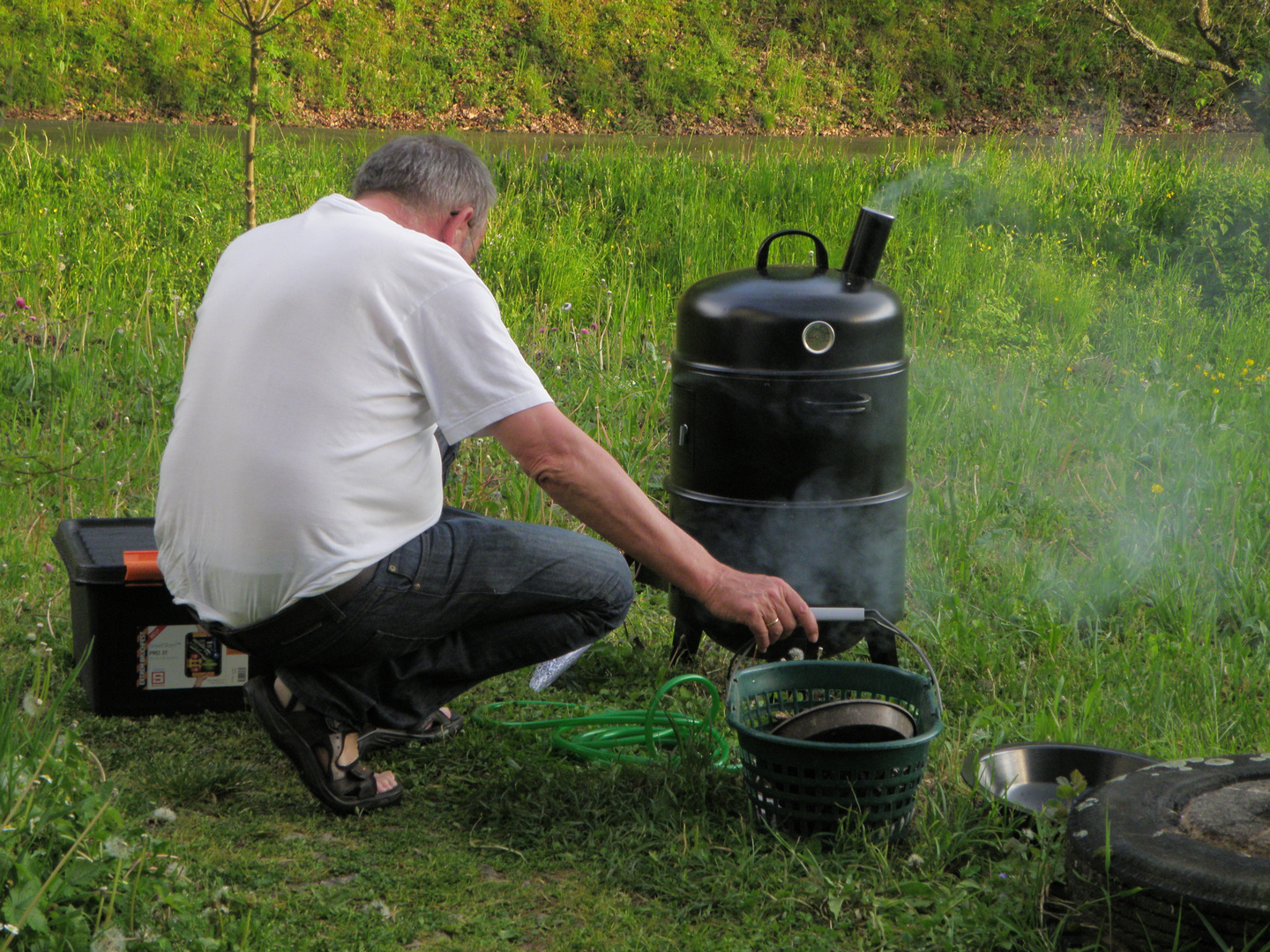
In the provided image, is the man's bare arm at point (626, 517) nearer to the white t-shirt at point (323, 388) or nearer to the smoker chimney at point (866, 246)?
the white t-shirt at point (323, 388)

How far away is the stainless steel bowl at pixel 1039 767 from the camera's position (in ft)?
8.67

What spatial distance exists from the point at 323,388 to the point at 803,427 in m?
1.29

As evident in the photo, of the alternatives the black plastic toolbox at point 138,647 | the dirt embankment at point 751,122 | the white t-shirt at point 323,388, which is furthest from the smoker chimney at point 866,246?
the dirt embankment at point 751,122

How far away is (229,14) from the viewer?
4688 mm

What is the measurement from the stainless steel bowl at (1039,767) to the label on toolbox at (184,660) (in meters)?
1.90

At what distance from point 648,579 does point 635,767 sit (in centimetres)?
111

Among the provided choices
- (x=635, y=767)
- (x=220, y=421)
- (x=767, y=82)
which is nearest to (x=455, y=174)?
(x=220, y=421)

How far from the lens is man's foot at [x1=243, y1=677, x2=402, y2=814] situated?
266 cm

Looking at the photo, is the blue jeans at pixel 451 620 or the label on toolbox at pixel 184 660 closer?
the blue jeans at pixel 451 620

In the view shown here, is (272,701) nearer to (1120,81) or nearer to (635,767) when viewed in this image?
(635,767)

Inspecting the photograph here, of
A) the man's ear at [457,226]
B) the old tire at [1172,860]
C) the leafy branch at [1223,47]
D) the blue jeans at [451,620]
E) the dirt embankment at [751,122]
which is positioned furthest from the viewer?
the dirt embankment at [751,122]

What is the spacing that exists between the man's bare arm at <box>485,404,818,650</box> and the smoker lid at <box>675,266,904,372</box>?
0.78 metres

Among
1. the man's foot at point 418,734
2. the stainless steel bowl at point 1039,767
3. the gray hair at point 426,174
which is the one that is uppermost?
the gray hair at point 426,174

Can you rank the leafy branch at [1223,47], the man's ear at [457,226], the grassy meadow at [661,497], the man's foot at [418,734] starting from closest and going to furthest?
the grassy meadow at [661,497] → the man's ear at [457,226] → the man's foot at [418,734] → the leafy branch at [1223,47]
